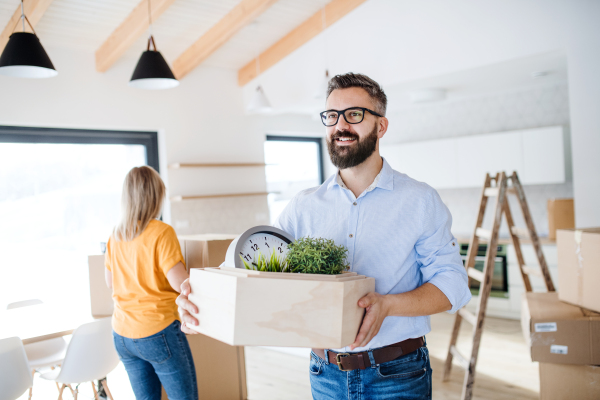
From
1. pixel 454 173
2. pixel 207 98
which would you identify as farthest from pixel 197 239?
pixel 454 173

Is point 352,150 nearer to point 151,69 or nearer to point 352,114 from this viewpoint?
point 352,114

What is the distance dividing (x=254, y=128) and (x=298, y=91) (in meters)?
0.92

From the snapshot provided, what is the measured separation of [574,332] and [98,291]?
9.27 ft

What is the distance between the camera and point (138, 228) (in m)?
2.23

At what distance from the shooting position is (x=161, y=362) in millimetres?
2188

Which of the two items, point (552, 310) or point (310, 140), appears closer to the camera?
point (552, 310)

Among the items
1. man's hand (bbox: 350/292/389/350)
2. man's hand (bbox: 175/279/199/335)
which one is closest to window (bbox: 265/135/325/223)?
man's hand (bbox: 175/279/199/335)

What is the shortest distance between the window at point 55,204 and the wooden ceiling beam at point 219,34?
90cm

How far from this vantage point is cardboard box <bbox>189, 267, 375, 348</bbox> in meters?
1.02

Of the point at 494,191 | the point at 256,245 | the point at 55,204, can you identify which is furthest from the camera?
the point at 55,204

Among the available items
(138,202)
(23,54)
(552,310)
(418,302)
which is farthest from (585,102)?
(23,54)

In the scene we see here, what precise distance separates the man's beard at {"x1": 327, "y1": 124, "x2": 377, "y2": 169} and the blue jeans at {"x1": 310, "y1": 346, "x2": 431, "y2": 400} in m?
0.55

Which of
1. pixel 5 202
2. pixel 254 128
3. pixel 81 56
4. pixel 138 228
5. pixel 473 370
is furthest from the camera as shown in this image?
pixel 254 128

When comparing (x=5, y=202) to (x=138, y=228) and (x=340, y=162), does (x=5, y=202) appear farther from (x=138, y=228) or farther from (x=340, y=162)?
(x=340, y=162)
